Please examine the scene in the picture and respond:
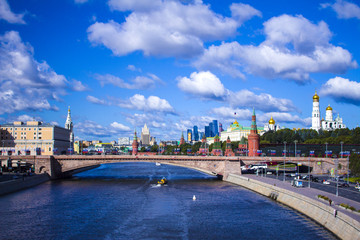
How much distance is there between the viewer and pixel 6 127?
19975 centimetres

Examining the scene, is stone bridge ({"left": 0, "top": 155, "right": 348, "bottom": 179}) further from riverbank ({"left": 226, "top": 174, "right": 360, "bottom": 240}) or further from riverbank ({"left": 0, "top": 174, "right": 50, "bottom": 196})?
riverbank ({"left": 226, "top": 174, "right": 360, "bottom": 240})

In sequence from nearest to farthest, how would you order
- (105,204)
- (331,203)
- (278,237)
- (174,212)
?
(278,237) → (331,203) → (174,212) → (105,204)

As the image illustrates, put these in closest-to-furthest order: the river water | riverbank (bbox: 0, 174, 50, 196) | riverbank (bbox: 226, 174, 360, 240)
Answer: riverbank (bbox: 226, 174, 360, 240), the river water, riverbank (bbox: 0, 174, 50, 196)

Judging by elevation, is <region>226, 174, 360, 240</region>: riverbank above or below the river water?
above

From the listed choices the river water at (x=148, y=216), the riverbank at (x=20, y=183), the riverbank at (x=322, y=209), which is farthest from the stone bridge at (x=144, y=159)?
the riverbank at (x=322, y=209)

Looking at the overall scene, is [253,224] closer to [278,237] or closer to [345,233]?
[278,237]

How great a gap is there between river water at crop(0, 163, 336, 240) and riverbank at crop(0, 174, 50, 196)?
244cm

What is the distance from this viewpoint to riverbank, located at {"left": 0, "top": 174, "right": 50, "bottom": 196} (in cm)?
7256

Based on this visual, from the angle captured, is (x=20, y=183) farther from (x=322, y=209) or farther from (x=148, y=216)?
(x=322, y=209)

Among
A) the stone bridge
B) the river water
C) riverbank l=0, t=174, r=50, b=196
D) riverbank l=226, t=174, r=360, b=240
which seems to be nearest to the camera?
riverbank l=226, t=174, r=360, b=240

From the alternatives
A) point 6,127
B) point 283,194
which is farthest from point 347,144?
point 6,127

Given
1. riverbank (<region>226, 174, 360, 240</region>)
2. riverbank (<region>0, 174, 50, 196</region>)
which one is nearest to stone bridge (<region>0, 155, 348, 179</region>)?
riverbank (<region>0, 174, 50, 196</region>)

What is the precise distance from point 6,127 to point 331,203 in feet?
612

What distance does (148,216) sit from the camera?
5272 centimetres
